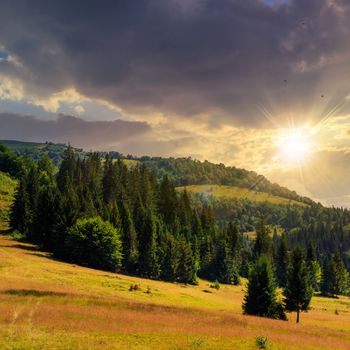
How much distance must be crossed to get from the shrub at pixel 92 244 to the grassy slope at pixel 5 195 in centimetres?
3022

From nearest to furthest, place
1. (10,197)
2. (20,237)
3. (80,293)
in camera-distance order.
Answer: (80,293) < (20,237) < (10,197)

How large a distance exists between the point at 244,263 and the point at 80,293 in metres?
114

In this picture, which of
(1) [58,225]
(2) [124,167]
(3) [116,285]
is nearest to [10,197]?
(2) [124,167]

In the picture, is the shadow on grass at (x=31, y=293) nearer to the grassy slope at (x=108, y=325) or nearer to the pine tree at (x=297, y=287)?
the grassy slope at (x=108, y=325)

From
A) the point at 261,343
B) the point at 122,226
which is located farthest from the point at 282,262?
the point at 261,343

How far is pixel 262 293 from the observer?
51.7 m

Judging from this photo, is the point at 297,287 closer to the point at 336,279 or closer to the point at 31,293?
the point at 31,293

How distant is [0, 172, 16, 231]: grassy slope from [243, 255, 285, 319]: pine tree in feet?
253

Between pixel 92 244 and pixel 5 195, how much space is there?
66.6 metres

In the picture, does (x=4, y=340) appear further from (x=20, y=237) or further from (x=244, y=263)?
(x=244, y=263)

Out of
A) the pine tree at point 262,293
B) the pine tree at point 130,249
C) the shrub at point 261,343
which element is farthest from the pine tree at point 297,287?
the pine tree at point 130,249

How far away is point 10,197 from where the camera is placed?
443ft

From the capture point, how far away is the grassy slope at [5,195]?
4354 inches

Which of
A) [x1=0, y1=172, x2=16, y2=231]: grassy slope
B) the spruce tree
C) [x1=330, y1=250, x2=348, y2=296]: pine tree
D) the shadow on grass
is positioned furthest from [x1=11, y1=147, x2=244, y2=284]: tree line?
the shadow on grass
